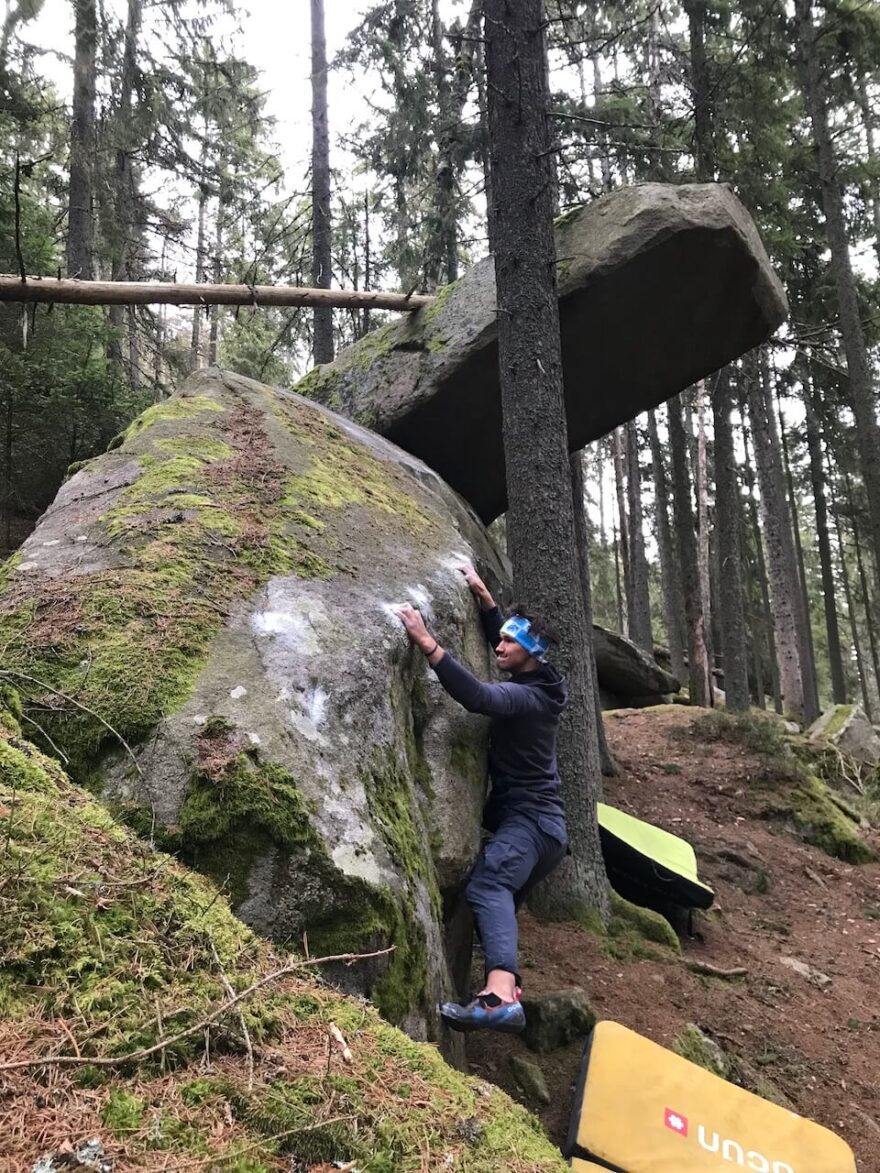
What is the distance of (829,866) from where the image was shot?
8.10 m

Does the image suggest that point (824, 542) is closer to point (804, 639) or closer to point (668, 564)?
point (804, 639)

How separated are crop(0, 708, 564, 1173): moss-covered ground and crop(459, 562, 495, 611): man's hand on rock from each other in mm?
3033

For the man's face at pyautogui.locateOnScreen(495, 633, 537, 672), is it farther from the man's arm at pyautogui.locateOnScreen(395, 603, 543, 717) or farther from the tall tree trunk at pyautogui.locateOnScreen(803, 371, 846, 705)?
the tall tree trunk at pyautogui.locateOnScreen(803, 371, 846, 705)

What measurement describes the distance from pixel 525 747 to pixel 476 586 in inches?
47.5

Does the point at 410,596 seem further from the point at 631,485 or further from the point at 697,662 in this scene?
the point at 631,485

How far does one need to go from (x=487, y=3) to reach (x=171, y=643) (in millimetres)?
6031

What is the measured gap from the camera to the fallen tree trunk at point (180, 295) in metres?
6.98

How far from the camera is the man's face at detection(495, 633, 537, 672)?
14.9ft

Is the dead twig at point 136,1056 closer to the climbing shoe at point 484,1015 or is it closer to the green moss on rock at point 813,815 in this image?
the climbing shoe at point 484,1015

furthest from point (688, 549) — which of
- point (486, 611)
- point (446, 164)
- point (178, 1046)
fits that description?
point (178, 1046)

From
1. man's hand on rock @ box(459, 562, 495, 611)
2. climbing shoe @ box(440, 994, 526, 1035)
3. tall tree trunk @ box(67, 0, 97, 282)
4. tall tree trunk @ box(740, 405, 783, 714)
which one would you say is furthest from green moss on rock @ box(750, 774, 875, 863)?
Result: tall tree trunk @ box(740, 405, 783, 714)

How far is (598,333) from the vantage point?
730 cm

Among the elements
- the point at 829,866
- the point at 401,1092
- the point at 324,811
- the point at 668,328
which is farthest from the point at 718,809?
the point at 401,1092

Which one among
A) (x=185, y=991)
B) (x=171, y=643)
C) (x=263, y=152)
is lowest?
(x=185, y=991)
